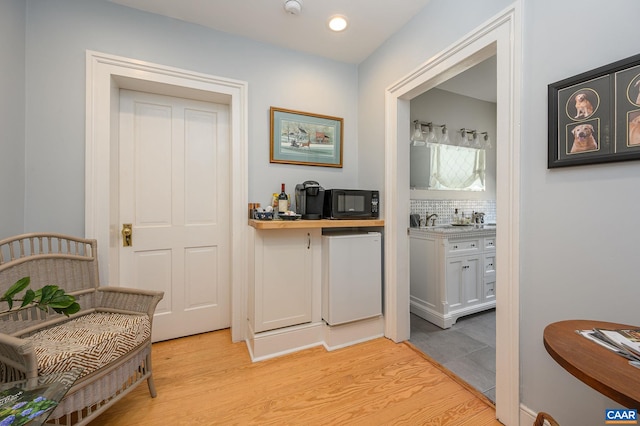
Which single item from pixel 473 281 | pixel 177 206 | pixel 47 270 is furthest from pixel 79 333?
pixel 473 281

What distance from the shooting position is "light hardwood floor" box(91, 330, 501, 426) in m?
1.38

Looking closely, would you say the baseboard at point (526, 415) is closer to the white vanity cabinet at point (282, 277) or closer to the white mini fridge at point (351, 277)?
the white mini fridge at point (351, 277)

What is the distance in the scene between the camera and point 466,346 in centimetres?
209

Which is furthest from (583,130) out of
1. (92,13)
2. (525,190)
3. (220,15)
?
(92,13)

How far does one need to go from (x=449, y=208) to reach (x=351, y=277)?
193cm

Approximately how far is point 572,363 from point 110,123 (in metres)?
2.73

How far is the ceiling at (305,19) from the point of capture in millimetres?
1837

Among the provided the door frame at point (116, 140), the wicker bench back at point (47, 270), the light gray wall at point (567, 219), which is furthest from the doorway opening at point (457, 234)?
the wicker bench back at point (47, 270)

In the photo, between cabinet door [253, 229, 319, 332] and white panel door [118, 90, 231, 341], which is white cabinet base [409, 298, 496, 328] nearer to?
cabinet door [253, 229, 319, 332]

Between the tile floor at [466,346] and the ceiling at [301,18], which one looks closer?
the tile floor at [466,346]

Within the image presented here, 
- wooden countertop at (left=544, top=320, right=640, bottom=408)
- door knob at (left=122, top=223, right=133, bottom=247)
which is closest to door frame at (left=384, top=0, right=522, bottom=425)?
wooden countertop at (left=544, top=320, right=640, bottom=408)

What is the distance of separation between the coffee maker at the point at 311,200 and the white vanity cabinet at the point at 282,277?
16 cm

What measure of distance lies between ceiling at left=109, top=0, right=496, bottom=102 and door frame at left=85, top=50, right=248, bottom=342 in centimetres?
42

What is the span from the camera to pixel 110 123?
1.86 m
